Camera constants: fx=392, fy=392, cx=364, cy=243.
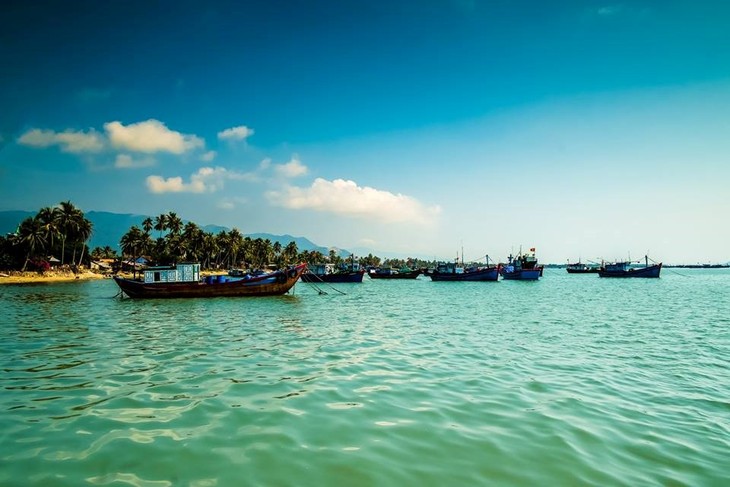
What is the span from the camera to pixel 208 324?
2153cm

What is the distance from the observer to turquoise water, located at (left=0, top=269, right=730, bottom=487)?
216 inches

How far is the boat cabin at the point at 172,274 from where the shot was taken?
131 feet

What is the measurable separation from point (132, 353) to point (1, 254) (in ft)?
294

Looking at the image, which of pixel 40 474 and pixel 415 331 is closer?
pixel 40 474

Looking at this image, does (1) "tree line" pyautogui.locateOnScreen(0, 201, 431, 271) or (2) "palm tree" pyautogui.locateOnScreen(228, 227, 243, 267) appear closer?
(1) "tree line" pyautogui.locateOnScreen(0, 201, 431, 271)

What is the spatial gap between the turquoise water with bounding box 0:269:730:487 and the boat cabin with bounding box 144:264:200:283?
24.1 meters

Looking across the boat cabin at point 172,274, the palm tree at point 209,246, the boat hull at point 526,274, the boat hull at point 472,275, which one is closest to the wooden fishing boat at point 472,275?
the boat hull at point 472,275

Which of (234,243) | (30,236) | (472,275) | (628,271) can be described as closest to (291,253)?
(234,243)

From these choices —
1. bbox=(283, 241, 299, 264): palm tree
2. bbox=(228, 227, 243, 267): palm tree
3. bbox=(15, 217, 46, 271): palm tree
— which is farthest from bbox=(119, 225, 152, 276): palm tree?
bbox=(283, 241, 299, 264): palm tree

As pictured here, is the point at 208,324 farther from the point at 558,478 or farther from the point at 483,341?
the point at 558,478

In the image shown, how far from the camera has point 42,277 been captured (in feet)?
243

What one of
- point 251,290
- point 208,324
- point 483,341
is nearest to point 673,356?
point 483,341

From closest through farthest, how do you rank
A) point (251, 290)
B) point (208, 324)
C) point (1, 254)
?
point (208, 324) < point (251, 290) < point (1, 254)

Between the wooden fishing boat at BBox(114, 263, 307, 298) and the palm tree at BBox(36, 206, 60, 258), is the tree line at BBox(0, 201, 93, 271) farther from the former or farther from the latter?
the wooden fishing boat at BBox(114, 263, 307, 298)
